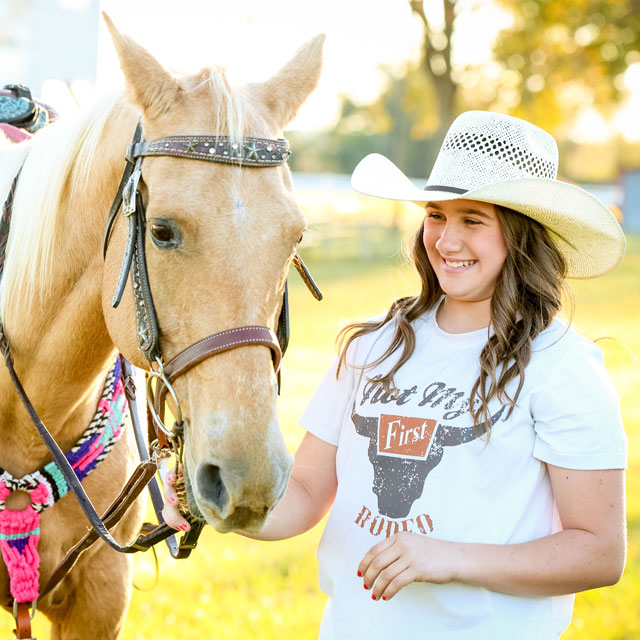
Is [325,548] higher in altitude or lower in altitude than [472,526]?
lower

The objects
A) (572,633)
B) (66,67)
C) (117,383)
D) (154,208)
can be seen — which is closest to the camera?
(154,208)

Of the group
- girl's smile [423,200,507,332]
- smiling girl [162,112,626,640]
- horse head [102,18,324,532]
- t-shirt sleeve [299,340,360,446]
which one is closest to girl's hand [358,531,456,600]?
smiling girl [162,112,626,640]

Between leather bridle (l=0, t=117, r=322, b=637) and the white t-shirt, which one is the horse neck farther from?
the white t-shirt

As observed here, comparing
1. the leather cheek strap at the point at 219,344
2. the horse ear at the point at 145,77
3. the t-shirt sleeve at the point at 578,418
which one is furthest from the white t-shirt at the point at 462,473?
the horse ear at the point at 145,77

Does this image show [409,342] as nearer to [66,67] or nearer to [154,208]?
[154,208]

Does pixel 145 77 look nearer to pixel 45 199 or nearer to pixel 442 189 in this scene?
pixel 45 199

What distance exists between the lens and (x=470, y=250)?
207 centimetres

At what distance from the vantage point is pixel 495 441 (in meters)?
1.94

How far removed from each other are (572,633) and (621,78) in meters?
23.5

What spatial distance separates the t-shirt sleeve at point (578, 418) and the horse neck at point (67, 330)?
4.09ft

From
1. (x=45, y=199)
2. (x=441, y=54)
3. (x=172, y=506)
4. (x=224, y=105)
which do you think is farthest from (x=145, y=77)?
(x=441, y=54)

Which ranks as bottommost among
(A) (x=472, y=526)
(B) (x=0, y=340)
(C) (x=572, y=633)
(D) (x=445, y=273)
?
(C) (x=572, y=633)

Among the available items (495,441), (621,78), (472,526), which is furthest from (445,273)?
(621,78)

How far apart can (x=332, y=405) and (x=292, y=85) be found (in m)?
0.92
